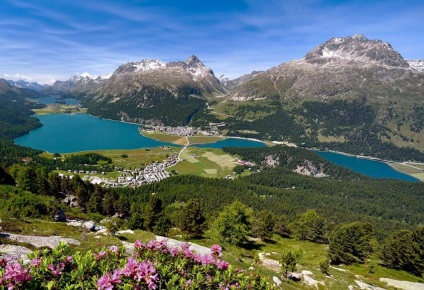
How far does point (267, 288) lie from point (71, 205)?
4140 inches

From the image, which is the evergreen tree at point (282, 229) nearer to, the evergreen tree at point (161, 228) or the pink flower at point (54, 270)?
the evergreen tree at point (161, 228)

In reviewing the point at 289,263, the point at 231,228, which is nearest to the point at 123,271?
the point at 289,263

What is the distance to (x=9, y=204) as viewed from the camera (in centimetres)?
5541

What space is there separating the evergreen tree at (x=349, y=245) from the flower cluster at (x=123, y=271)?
241 ft

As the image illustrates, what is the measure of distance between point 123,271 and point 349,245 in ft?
265

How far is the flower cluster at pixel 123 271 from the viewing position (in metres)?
8.89

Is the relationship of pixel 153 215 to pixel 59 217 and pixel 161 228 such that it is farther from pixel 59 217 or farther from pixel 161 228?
pixel 59 217

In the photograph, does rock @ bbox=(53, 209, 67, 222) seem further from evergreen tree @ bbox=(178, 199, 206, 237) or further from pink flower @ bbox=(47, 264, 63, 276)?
pink flower @ bbox=(47, 264, 63, 276)

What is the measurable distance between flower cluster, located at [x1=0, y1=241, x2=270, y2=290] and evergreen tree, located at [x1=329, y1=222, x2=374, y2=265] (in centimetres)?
7338

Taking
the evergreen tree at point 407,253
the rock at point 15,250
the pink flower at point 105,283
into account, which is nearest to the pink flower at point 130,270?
the pink flower at point 105,283

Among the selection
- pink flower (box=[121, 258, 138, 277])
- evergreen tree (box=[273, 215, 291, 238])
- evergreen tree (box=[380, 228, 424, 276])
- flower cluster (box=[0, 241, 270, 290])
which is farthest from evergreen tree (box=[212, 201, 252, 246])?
pink flower (box=[121, 258, 138, 277])

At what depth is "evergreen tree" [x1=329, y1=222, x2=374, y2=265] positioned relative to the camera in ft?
245

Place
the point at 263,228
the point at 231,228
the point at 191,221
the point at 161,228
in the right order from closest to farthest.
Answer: the point at 231,228 < the point at 161,228 < the point at 191,221 < the point at 263,228

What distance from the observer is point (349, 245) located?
74.8 metres
